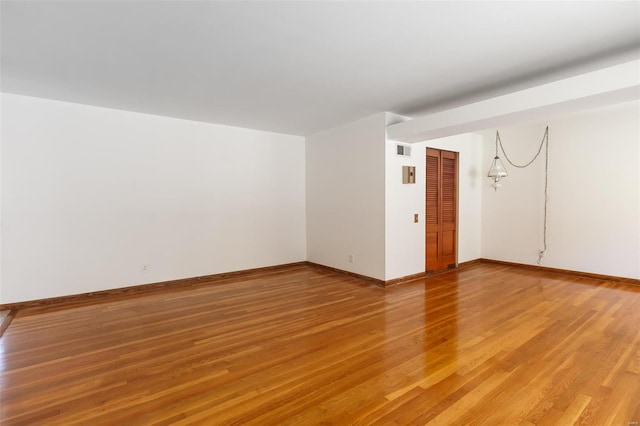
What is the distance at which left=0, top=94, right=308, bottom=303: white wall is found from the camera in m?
3.94

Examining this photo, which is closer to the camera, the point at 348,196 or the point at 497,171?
the point at 348,196

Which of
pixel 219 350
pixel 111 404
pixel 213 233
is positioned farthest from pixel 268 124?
pixel 111 404

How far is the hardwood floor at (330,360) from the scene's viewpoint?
1.95 m

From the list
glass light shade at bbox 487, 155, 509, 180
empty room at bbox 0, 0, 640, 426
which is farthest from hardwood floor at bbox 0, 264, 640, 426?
glass light shade at bbox 487, 155, 509, 180

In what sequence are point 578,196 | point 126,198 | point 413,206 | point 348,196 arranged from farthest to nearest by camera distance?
point 348,196, point 578,196, point 413,206, point 126,198

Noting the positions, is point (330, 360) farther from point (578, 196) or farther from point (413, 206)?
point (578, 196)

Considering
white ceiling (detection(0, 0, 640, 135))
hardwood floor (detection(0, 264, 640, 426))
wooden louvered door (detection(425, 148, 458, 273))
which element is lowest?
hardwood floor (detection(0, 264, 640, 426))

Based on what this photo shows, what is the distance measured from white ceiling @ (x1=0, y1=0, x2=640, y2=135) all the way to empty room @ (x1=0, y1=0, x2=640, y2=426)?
0.08 feet

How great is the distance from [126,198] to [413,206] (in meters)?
4.41

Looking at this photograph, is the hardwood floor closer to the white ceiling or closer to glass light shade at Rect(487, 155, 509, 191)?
glass light shade at Rect(487, 155, 509, 191)

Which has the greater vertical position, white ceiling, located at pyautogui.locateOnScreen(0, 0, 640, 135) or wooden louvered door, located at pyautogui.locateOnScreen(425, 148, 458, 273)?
white ceiling, located at pyautogui.locateOnScreen(0, 0, 640, 135)

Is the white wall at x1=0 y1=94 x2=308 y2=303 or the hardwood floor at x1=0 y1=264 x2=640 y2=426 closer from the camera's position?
the hardwood floor at x1=0 y1=264 x2=640 y2=426

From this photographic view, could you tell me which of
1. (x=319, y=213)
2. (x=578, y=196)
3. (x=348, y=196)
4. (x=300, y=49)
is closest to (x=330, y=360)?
(x=300, y=49)

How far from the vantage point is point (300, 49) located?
2.72m
